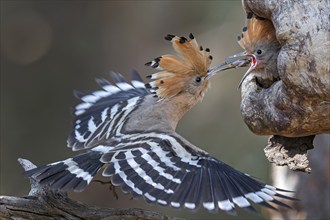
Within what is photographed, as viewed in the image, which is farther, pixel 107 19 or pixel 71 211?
pixel 107 19

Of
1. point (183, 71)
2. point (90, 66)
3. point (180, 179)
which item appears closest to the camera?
point (180, 179)

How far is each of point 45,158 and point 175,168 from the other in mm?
2945

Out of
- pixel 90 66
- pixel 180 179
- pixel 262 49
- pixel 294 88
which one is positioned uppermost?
pixel 90 66

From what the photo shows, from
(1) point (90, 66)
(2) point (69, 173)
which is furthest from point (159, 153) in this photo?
(1) point (90, 66)

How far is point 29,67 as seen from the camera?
5.81 meters

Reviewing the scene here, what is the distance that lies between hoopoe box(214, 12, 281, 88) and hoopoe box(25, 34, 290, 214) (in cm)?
36

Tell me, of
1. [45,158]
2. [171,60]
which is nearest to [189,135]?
[45,158]

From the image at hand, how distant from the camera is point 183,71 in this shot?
10.9 feet

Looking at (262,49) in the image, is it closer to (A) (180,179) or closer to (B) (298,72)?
(B) (298,72)

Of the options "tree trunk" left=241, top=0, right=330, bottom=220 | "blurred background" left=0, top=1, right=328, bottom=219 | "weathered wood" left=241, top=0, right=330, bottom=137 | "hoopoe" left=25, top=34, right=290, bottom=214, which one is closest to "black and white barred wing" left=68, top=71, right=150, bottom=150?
"hoopoe" left=25, top=34, right=290, bottom=214

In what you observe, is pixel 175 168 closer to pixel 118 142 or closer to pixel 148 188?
pixel 148 188

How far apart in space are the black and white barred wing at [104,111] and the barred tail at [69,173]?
0.37m

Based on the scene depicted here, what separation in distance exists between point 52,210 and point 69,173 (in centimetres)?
17

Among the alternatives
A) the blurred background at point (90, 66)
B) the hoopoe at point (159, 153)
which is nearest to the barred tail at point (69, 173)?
the hoopoe at point (159, 153)
